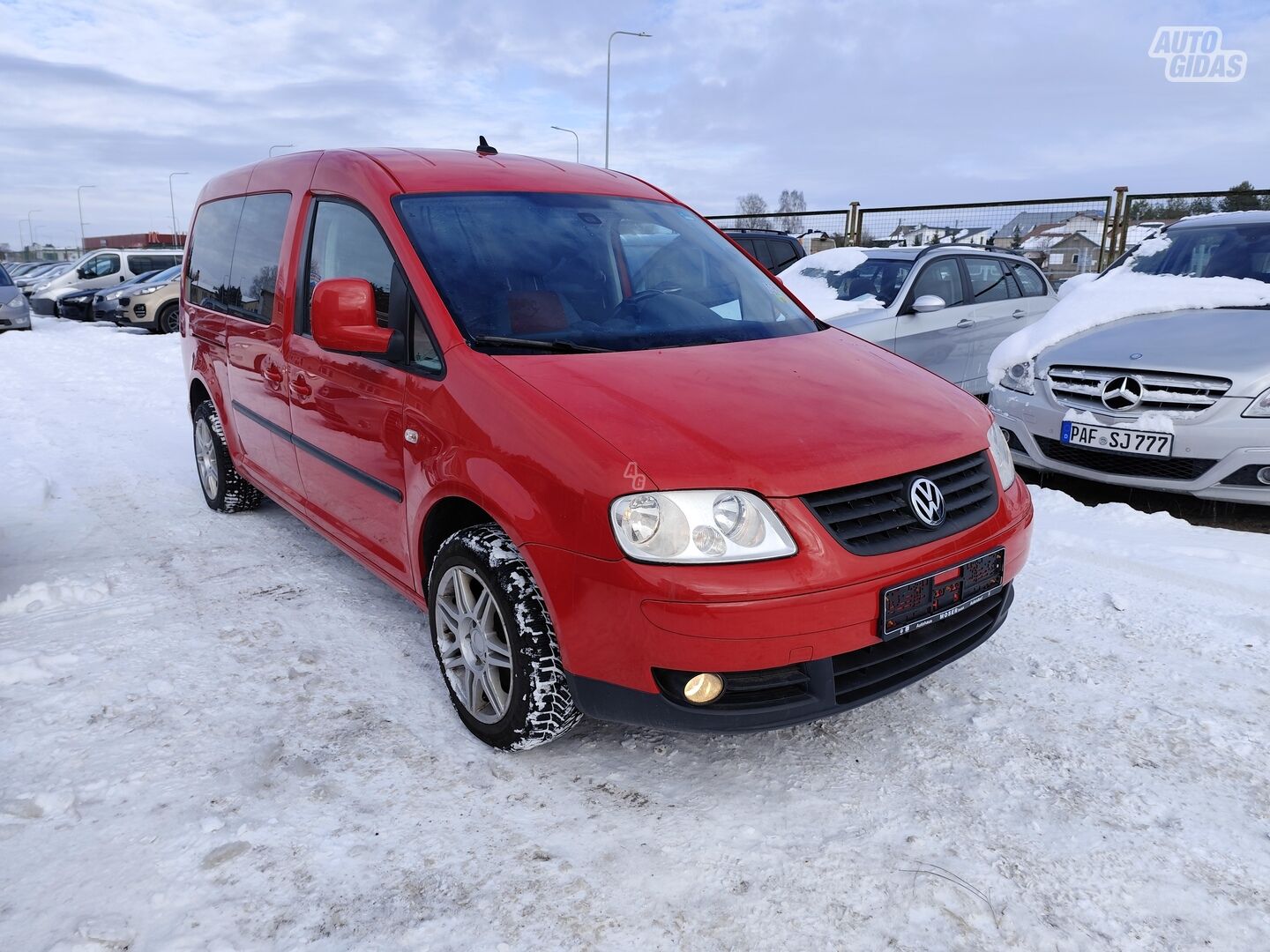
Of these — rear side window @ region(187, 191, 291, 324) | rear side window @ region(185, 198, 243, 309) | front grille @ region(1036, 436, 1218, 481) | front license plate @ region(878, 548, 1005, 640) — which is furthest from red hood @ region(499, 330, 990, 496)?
rear side window @ region(185, 198, 243, 309)

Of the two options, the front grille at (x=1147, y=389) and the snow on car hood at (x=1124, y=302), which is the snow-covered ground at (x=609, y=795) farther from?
the snow on car hood at (x=1124, y=302)

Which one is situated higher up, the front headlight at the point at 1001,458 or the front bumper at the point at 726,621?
the front headlight at the point at 1001,458

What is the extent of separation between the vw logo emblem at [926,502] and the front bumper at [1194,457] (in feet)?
9.62

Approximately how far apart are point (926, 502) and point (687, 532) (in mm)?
733

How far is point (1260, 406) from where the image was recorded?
14.5 feet

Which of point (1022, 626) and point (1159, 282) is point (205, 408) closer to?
point (1022, 626)

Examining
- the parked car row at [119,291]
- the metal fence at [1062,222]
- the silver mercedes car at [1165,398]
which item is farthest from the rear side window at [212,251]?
the parked car row at [119,291]

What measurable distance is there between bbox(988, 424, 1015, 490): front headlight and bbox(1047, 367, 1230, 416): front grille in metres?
2.35

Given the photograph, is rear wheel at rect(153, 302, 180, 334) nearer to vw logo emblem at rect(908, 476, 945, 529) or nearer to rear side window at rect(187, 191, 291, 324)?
rear side window at rect(187, 191, 291, 324)

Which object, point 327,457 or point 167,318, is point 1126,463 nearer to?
point 327,457

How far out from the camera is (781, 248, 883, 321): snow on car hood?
779 cm

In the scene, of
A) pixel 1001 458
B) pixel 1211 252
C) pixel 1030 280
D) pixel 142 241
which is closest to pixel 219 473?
pixel 1001 458

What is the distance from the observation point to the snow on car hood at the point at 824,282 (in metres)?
7.79

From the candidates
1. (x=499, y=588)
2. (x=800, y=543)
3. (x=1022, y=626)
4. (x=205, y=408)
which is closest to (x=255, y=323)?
(x=205, y=408)
